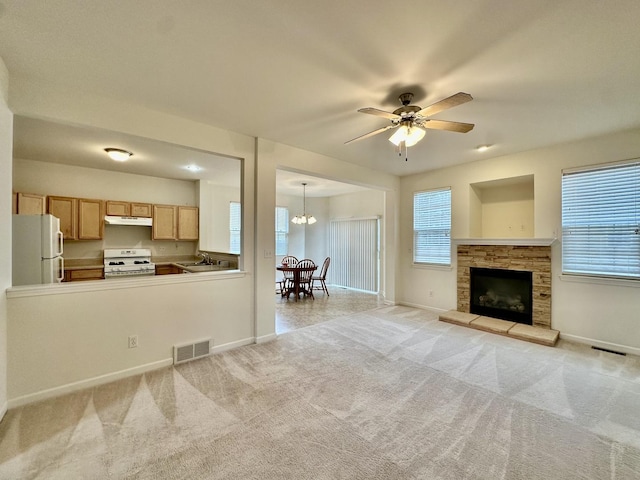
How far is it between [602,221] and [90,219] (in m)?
7.92

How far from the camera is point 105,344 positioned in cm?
265

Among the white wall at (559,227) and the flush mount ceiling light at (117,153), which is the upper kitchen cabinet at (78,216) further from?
the white wall at (559,227)

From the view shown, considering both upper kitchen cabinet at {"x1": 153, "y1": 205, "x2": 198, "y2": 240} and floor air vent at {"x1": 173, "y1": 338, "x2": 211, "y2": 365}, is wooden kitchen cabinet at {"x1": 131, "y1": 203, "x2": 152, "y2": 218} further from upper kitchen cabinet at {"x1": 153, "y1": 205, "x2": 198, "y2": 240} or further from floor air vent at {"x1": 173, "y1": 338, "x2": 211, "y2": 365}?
floor air vent at {"x1": 173, "y1": 338, "x2": 211, "y2": 365}

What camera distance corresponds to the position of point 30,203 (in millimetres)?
4281

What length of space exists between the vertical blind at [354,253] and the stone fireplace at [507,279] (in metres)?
2.68

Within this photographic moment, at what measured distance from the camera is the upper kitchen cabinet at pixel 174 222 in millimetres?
5652

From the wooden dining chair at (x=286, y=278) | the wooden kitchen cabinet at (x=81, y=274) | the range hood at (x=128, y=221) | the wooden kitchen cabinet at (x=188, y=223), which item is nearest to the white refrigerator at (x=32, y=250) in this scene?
the wooden kitchen cabinet at (x=81, y=274)

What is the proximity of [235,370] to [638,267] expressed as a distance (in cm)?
487

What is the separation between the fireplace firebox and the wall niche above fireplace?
0.70 metres

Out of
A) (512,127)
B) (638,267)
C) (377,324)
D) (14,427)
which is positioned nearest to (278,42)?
(512,127)

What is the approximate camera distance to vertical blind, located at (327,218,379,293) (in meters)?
7.31

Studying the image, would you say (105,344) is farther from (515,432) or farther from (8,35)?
(515,432)

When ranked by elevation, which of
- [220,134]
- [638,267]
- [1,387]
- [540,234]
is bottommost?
[1,387]

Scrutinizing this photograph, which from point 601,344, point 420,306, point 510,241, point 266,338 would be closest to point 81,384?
point 266,338
